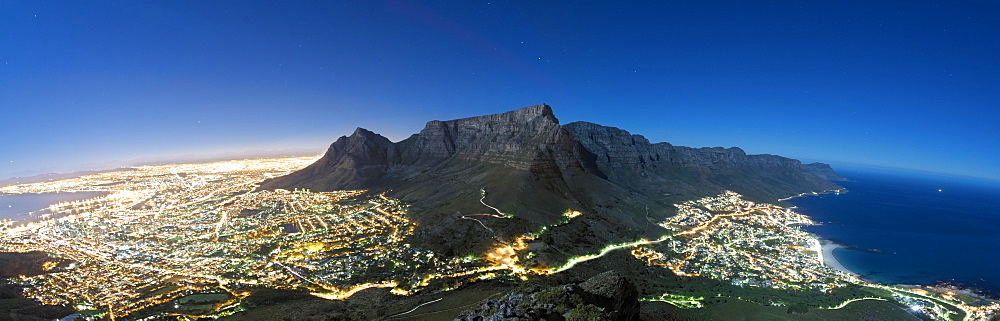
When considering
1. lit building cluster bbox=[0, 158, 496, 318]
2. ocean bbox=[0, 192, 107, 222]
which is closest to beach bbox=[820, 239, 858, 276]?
lit building cluster bbox=[0, 158, 496, 318]

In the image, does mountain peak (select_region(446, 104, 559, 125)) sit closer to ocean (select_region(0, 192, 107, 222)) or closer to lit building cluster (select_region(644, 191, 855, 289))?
lit building cluster (select_region(644, 191, 855, 289))

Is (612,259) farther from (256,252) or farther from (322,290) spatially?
(256,252)

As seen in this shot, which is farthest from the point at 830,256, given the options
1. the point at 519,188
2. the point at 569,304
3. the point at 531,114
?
the point at 531,114

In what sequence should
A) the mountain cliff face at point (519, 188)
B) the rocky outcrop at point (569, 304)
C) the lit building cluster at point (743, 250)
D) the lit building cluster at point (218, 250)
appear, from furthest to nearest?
the mountain cliff face at point (519, 188) < the lit building cluster at point (743, 250) < the lit building cluster at point (218, 250) < the rocky outcrop at point (569, 304)

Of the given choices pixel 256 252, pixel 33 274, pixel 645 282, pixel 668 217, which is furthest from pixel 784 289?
pixel 33 274

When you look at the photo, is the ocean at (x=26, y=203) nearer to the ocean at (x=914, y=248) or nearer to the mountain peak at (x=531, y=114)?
the mountain peak at (x=531, y=114)

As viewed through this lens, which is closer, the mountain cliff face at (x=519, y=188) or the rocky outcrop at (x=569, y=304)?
the rocky outcrop at (x=569, y=304)

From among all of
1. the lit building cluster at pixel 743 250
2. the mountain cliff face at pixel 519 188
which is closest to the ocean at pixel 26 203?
the mountain cliff face at pixel 519 188
